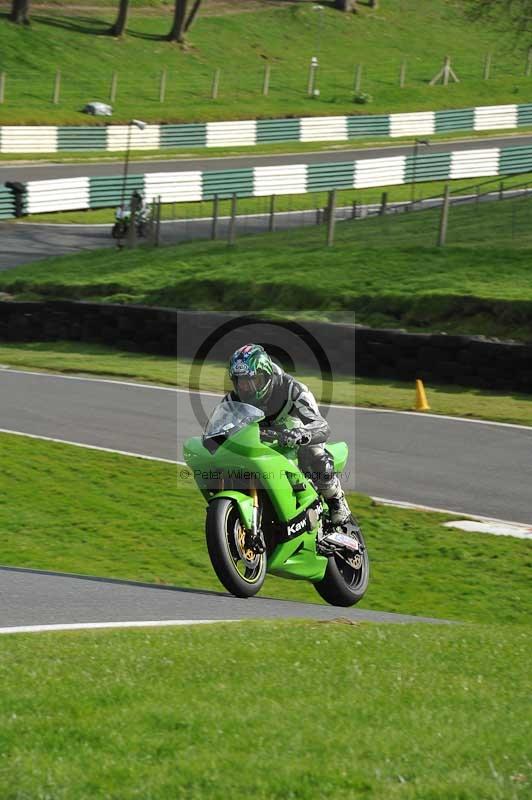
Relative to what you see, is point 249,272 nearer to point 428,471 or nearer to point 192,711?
point 428,471

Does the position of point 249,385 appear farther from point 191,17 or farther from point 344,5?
point 344,5

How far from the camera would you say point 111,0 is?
224ft

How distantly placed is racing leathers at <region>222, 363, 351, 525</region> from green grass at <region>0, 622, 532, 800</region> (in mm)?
1580

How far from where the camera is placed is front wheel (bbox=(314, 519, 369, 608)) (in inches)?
390

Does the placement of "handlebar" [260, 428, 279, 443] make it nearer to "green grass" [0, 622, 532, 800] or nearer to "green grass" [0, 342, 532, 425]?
"green grass" [0, 622, 532, 800]

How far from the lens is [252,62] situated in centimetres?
6425

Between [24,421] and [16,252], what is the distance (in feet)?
54.4

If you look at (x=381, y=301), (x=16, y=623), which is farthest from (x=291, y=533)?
(x=381, y=301)

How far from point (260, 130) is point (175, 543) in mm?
40403

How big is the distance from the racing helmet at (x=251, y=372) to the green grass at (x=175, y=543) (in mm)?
2541

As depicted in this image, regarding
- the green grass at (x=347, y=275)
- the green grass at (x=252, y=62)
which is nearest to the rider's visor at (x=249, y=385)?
the green grass at (x=347, y=275)

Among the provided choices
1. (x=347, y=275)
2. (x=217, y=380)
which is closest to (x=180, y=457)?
(x=217, y=380)

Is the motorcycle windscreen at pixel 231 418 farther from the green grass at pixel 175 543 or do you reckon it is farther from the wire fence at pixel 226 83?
the wire fence at pixel 226 83

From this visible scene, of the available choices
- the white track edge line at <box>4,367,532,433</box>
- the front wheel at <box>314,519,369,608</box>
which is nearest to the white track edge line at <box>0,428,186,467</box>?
the white track edge line at <box>4,367,532,433</box>
